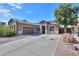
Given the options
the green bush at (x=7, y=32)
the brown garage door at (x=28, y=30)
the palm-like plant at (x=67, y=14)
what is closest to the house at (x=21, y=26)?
the brown garage door at (x=28, y=30)

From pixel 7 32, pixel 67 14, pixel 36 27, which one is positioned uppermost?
pixel 67 14

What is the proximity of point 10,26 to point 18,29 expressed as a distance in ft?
0.83

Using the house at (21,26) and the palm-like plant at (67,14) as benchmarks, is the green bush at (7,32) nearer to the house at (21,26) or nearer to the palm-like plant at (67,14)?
the house at (21,26)

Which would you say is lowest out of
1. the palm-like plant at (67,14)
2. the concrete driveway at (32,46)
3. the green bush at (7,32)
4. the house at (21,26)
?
the concrete driveway at (32,46)

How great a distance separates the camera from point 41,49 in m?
4.39

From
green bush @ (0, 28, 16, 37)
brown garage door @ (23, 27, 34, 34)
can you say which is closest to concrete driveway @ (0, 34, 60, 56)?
brown garage door @ (23, 27, 34, 34)

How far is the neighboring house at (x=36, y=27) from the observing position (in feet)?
14.8

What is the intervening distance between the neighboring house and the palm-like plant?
0.14 metres

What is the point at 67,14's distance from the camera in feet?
14.8

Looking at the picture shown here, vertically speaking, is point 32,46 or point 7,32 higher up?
point 7,32

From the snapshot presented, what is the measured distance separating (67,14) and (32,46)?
1.24 metres

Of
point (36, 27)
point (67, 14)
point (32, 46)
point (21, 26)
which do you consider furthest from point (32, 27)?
point (67, 14)

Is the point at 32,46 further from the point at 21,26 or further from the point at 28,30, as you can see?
the point at 21,26

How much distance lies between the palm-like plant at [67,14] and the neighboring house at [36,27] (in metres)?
0.14
